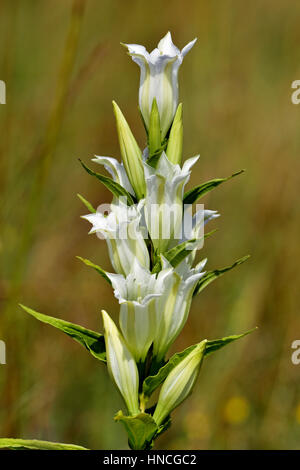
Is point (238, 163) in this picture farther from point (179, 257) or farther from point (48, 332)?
point (179, 257)

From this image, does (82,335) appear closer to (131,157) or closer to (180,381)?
(180,381)

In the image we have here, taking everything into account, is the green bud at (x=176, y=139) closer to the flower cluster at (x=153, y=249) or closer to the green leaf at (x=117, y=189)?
the flower cluster at (x=153, y=249)

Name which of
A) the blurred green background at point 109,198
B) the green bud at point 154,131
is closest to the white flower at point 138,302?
the green bud at point 154,131

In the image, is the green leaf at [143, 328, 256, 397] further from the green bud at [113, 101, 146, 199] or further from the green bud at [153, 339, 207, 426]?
the green bud at [113, 101, 146, 199]

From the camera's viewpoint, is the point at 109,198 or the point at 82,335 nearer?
the point at 82,335

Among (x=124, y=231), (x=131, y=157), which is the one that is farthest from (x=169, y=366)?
(x=131, y=157)
